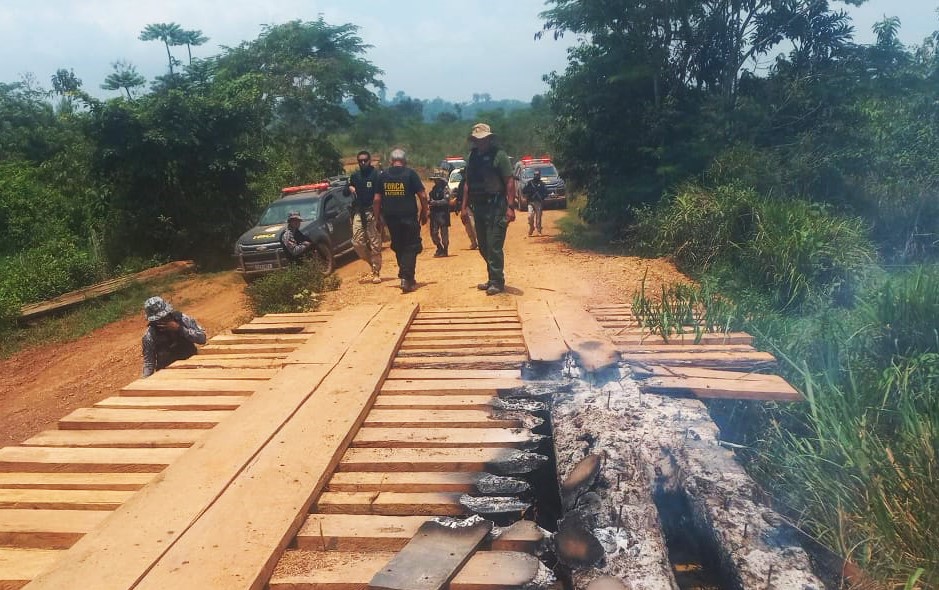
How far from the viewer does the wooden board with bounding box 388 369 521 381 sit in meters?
3.91

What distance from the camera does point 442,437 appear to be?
3.13m

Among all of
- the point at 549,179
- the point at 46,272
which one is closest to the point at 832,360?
the point at 46,272

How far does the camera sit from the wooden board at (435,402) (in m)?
3.48

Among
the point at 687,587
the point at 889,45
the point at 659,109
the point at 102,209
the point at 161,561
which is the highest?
the point at 889,45

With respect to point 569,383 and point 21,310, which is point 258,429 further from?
point 21,310

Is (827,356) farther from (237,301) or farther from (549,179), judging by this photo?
(549,179)

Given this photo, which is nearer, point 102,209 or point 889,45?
point 889,45

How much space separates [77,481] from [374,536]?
4.58 feet

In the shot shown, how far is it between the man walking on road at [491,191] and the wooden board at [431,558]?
4237 millimetres

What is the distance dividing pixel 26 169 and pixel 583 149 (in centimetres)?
1445

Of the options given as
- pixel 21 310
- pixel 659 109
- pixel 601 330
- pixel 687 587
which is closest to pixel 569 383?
pixel 601 330

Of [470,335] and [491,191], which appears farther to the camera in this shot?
[491,191]

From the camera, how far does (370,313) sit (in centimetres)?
518

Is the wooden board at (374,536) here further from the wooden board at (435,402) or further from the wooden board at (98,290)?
the wooden board at (98,290)
